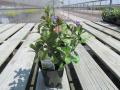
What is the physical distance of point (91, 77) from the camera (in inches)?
90.6

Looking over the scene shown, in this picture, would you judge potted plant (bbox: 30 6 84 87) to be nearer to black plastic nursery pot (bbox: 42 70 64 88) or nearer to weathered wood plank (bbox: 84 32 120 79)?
black plastic nursery pot (bbox: 42 70 64 88)

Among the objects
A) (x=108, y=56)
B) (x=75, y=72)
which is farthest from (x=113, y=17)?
(x=75, y=72)

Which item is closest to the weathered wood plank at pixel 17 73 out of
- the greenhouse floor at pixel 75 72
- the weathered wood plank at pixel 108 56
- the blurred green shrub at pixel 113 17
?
the greenhouse floor at pixel 75 72

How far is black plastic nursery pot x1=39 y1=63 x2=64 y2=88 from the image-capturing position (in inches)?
78.1

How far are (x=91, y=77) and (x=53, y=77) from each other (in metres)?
0.47

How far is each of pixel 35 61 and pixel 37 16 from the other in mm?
5269

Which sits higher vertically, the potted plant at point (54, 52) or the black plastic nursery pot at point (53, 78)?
the potted plant at point (54, 52)

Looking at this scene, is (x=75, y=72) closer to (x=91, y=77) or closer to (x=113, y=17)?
(x=91, y=77)

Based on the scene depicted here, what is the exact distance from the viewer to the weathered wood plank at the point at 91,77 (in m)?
2.10

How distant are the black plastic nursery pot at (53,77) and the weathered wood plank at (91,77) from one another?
0.77ft

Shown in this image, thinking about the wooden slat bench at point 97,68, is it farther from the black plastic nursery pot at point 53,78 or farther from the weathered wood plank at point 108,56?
the black plastic nursery pot at point 53,78

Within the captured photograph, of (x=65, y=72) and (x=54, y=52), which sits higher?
(x=54, y=52)

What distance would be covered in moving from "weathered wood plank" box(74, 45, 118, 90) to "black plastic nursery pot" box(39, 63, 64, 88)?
0.77ft

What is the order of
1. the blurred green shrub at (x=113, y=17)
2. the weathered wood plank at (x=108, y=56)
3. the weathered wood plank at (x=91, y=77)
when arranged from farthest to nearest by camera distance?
1. the blurred green shrub at (x=113, y=17)
2. the weathered wood plank at (x=108, y=56)
3. the weathered wood plank at (x=91, y=77)
